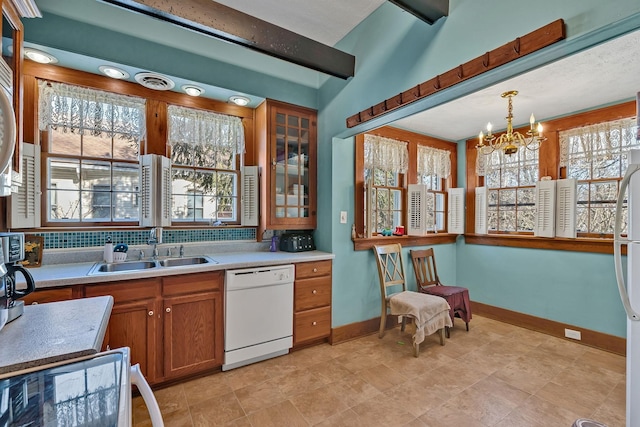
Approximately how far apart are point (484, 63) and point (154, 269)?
2574 millimetres

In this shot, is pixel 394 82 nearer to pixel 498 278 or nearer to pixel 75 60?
pixel 75 60

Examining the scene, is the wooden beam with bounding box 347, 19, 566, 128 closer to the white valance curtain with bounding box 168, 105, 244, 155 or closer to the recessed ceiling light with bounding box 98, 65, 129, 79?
the white valance curtain with bounding box 168, 105, 244, 155

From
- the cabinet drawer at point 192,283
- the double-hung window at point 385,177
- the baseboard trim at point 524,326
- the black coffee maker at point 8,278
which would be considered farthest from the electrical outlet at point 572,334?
the black coffee maker at point 8,278

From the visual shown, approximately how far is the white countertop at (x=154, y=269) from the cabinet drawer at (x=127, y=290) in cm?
5

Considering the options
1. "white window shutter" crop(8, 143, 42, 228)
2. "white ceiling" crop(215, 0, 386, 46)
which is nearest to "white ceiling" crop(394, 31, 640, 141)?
"white ceiling" crop(215, 0, 386, 46)

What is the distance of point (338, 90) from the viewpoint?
9.75 ft

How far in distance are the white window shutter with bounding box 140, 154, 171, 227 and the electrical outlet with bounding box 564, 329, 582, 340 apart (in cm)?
432

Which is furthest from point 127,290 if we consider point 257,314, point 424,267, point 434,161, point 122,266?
point 434,161

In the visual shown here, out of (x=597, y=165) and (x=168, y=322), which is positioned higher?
(x=597, y=165)

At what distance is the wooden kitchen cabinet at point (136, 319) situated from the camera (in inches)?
79.0

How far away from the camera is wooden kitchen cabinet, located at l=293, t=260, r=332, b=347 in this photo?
2814mm

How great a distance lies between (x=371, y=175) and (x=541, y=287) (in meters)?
2.39

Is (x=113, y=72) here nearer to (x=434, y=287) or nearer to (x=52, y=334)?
(x=52, y=334)

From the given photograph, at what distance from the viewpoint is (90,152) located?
2.53 metres
